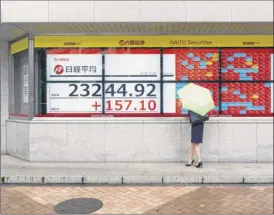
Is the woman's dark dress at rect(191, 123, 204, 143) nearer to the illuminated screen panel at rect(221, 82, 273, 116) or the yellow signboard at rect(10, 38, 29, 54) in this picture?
the illuminated screen panel at rect(221, 82, 273, 116)

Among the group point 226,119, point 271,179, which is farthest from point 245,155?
point 271,179

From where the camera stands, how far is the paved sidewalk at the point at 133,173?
677 cm

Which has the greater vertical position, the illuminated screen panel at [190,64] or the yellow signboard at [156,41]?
the yellow signboard at [156,41]

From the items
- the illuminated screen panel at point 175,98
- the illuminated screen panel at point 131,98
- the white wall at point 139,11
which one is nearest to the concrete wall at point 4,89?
the white wall at point 139,11

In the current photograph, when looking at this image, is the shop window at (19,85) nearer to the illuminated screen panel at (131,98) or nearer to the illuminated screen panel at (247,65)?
the illuminated screen panel at (131,98)

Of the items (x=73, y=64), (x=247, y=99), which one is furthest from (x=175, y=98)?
(x=73, y=64)

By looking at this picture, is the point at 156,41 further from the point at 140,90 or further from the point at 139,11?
the point at 140,90

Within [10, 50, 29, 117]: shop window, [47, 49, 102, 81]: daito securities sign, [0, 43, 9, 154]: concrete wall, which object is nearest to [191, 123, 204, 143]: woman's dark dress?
[47, 49, 102, 81]: daito securities sign

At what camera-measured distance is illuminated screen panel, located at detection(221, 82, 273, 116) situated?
343 inches

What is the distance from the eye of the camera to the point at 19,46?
9258 mm

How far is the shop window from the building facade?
542mm

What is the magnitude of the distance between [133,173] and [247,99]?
12.1 ft

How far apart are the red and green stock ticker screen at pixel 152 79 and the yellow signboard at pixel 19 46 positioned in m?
0.70

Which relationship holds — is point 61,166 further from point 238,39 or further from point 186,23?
point 238,39
